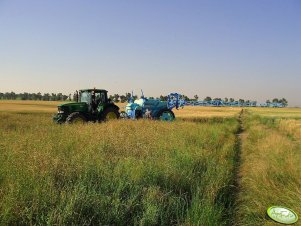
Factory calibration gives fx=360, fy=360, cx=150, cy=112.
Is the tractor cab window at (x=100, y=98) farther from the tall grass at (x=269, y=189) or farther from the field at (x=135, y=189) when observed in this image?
the tall grass at (x=269, y=189)

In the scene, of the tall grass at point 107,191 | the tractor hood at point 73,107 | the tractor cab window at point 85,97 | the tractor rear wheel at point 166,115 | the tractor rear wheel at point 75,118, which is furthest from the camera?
the tractor rear wheel at point 166,115

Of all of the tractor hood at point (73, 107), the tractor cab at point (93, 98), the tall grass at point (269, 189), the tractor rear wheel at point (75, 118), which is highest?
the tractor cab at point (93, 98)

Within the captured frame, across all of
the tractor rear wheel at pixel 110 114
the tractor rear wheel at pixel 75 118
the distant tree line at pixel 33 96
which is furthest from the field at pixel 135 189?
the distant tree line at pixel 33 96

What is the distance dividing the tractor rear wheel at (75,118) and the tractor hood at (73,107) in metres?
0.56

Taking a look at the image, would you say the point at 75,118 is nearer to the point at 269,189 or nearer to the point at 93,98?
the point at 93,98

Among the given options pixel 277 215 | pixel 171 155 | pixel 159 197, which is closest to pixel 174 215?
pixel 159 197

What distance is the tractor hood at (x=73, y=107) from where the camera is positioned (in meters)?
18.5

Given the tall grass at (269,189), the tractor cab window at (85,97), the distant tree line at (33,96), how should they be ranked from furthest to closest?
the distant tree line at (33,96) → the tractor cab window at (85,97) → the tall grass at (269,189)

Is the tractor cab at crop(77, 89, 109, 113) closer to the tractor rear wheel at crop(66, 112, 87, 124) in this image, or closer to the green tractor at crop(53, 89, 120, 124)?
the green tractor at crop(53, 89, 120, 124)

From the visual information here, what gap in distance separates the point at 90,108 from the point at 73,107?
0.97 metres

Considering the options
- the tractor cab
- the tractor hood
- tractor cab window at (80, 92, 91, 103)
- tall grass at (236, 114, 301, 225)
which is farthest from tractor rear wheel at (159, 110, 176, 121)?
tall grass at (236, 114, 301, 225)

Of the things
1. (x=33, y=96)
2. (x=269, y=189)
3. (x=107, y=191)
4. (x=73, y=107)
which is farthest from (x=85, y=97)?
(x=33, y=96)

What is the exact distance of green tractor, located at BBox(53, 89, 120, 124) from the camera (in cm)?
1859

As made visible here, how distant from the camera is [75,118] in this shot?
18078 mm
